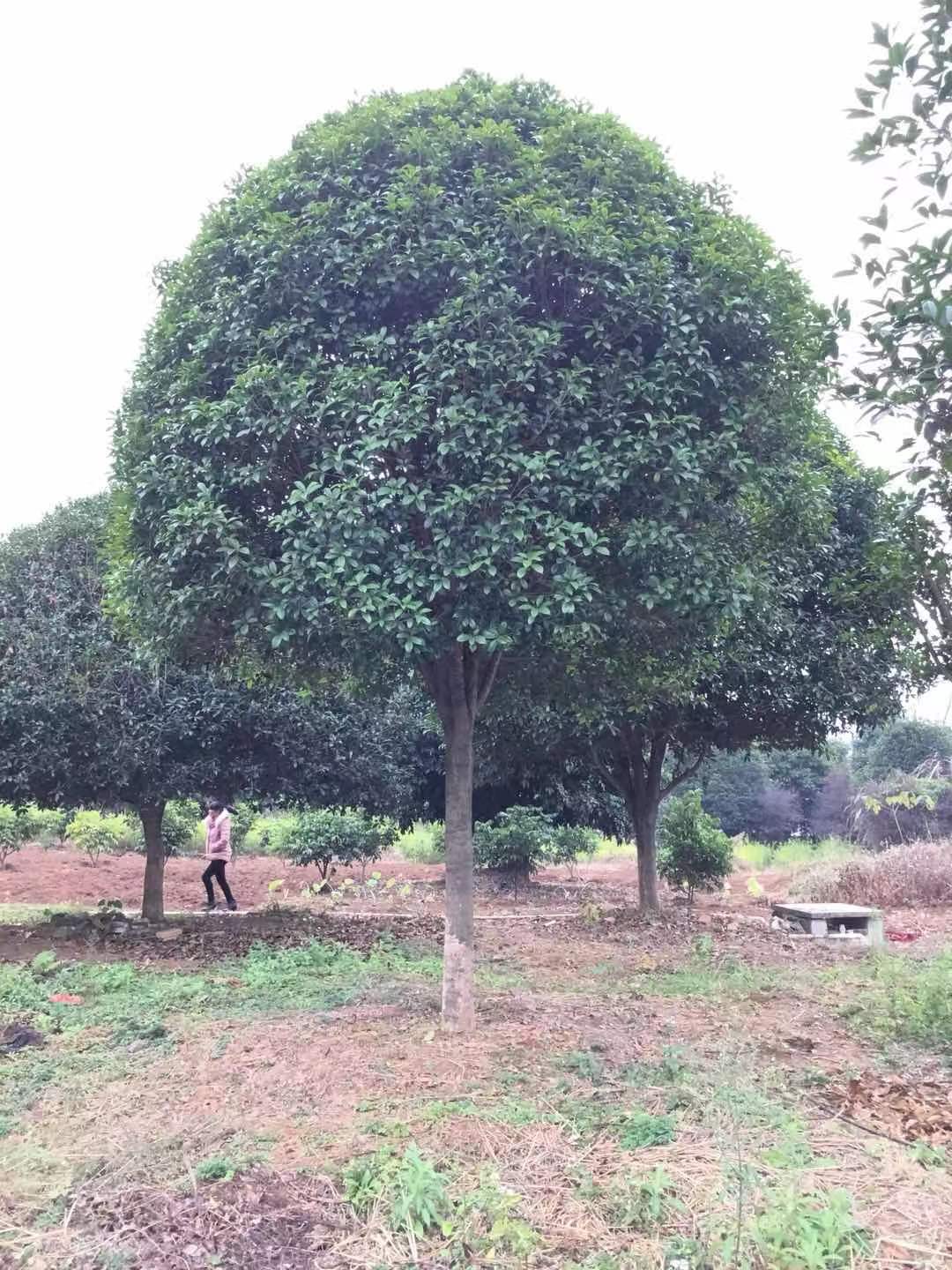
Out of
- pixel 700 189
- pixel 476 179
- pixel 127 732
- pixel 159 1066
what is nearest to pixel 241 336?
pixel 476 179

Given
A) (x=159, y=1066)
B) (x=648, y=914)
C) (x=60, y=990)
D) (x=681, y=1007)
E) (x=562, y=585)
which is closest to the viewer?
(x=562, y=585)

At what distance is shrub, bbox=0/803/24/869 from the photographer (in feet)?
61.1

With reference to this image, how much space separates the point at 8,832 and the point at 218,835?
8567mm

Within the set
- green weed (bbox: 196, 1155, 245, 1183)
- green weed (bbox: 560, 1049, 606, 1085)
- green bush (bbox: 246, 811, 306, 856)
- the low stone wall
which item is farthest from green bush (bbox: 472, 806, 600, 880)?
green weed (bbox: 196, 1155, 245, 1183)

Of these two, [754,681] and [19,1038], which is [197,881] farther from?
[19,1038]

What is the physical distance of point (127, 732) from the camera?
9.40 metres

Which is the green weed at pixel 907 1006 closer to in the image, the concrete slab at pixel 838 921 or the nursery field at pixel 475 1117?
the nursery field at pixel 475 1117

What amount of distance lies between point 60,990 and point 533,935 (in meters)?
5.38

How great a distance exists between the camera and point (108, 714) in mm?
9375

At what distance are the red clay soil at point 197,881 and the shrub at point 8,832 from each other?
0.92ft

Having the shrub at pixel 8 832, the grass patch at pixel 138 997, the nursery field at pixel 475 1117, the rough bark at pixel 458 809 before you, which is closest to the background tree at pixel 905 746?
the nursery field at pixel 475 1117

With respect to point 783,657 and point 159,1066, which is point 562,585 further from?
point 783,657

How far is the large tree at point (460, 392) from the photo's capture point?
5020 millimetres

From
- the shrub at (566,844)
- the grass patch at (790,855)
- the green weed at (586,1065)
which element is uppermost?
the shrub at (566,844)
